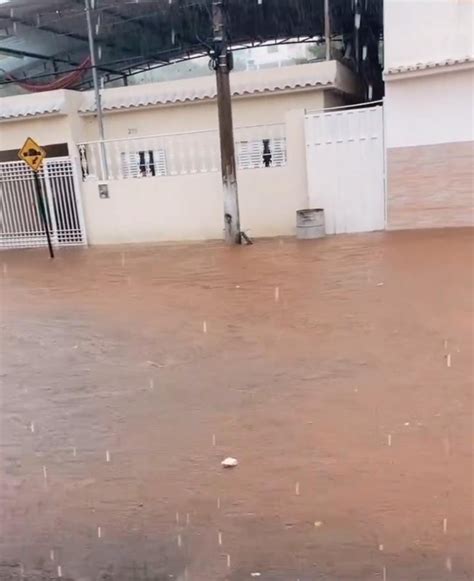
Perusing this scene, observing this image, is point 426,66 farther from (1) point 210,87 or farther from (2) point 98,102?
(2) point 98,102

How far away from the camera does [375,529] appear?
289 cm

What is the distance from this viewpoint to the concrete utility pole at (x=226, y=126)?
12.1 metres

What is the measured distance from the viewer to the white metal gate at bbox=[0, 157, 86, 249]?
15.1 metres

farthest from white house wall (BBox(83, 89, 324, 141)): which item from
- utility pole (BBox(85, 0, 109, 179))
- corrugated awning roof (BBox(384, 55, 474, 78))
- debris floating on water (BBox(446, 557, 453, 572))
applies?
debris floating on water (BBox(446, 557, 453, 572))

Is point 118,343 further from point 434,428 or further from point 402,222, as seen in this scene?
point 402,222

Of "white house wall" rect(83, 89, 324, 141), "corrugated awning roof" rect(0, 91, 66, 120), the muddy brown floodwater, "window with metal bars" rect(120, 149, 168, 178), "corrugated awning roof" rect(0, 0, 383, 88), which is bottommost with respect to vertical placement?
the muddy brown floodwater

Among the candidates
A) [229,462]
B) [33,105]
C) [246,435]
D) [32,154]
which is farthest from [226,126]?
[229,462]

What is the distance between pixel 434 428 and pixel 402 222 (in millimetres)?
9385

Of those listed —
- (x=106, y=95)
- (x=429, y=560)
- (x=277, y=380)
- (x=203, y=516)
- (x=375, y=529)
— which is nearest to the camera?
(x=429, y=560)

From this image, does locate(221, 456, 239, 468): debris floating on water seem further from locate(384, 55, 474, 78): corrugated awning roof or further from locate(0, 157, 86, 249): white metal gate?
locate(0, 157, 86, 249): white metal gate

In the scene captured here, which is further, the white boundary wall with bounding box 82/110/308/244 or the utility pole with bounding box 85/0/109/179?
the utility pole with bounding box 85/0/109/179

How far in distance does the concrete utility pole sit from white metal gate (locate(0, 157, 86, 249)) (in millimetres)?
4316

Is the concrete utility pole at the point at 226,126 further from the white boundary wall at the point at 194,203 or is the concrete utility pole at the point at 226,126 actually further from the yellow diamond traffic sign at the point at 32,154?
the yellow diamond traffic sign at the point at 32,154

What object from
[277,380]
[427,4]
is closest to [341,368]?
[277,380]
